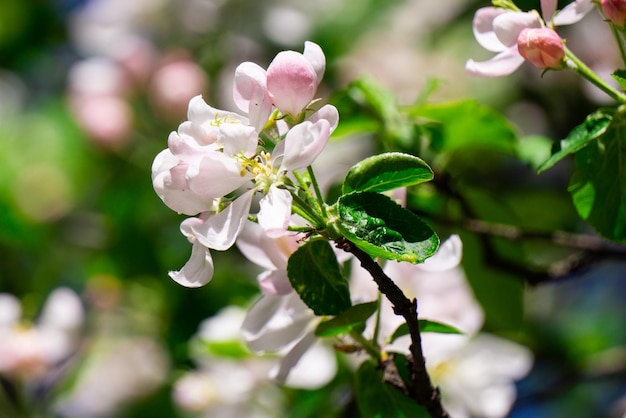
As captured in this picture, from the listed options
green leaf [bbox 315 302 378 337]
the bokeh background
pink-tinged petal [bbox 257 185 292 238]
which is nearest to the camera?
pink-tinged petal [bbox 257 185 292 238]

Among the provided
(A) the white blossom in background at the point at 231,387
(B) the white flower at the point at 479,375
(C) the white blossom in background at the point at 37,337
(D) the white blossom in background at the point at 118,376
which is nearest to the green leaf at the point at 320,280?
(B) the white flower at the point at 479,375

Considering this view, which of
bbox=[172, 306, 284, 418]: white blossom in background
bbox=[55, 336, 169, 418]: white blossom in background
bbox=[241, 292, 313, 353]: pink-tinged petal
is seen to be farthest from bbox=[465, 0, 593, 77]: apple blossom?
bbox=[55, 336, 169, 418]: white blossom in background

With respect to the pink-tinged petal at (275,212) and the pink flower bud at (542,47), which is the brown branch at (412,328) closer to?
the pink-tinged petal at (275,212)

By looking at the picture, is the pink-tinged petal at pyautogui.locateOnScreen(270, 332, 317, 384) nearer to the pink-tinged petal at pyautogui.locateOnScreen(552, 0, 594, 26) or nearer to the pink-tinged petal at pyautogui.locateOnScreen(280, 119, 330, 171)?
the pink-tinged petal at pyautogui.locateOnScreen(280, 119, 330, 171)

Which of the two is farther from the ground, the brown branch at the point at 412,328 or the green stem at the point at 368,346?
the brown branch at the point at 412,328

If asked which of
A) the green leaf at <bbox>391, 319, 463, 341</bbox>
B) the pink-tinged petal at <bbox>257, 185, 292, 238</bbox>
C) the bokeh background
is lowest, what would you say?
the bokeh background

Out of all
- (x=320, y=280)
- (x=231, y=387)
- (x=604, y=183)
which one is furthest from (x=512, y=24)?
(x=231, y=387)
